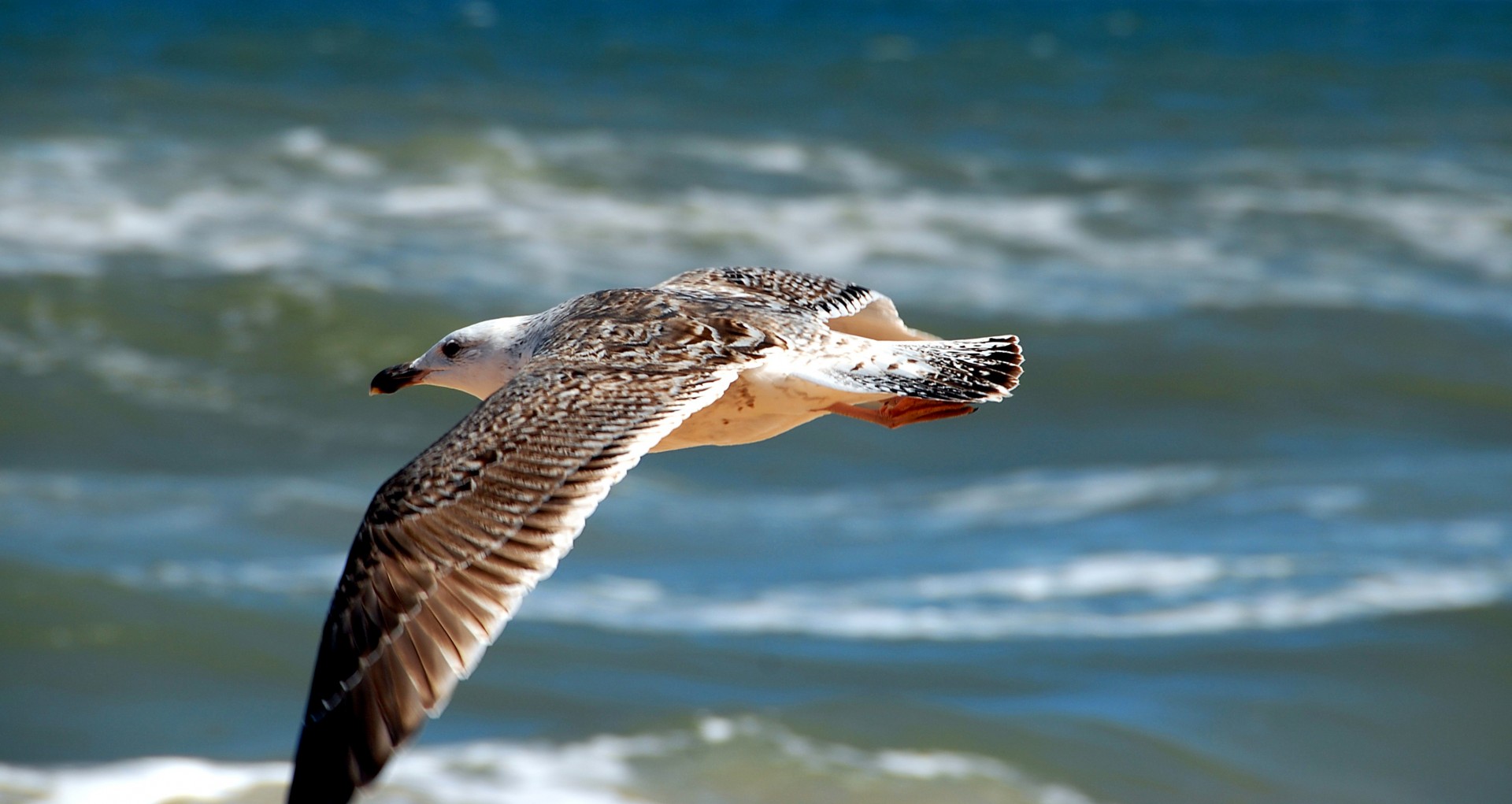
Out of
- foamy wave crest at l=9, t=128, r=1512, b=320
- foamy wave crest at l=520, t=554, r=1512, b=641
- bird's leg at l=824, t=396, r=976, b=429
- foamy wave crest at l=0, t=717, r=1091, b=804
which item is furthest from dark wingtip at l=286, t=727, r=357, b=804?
foamy wave crest at l=9, t=128, r=1512, b=320

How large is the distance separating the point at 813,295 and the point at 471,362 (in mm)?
865

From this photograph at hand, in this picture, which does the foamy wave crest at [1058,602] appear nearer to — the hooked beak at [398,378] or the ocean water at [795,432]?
the ocean water at [795,432]

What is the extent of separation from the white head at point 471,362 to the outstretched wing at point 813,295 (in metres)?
0.44

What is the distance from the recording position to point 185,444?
400 inches

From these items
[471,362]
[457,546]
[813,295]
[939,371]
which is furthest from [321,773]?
[813,295]

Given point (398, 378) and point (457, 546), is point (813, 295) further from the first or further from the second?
point (457, 546)

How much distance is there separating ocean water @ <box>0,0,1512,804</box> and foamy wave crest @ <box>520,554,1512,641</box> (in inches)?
1.2

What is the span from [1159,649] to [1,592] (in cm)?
501

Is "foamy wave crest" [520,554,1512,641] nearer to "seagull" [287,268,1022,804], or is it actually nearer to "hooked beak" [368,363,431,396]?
"seagull" [287,268,1022,804]

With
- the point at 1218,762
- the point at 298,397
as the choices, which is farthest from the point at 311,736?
the point at 298,397

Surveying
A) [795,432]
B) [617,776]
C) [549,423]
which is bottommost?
[617,776]

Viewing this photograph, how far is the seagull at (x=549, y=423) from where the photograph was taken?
115 inches

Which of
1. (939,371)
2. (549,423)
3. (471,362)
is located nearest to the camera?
(549,423)

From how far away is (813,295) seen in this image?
4.40 metres
